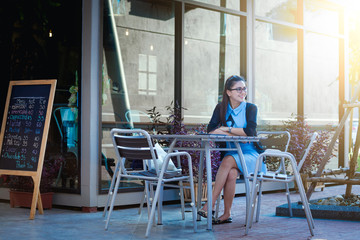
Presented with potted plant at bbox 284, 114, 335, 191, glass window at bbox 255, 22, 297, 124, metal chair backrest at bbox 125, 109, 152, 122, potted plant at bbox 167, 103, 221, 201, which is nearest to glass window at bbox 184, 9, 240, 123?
potted plant at bbox 167, 103, 221, 201

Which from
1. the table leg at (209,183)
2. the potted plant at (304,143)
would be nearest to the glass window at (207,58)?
the potted plant at (304,143)

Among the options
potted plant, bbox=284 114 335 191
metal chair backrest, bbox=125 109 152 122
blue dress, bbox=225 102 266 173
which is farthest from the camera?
potted plant, bbox=284 114 335 191

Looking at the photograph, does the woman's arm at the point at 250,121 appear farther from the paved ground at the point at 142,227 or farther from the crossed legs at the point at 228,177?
the paved ground at the point at 142,227

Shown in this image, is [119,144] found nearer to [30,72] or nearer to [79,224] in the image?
[79,224]

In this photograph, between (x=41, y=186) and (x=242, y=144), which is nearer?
(x=242, y=144)

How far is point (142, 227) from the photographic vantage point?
5.24 meters

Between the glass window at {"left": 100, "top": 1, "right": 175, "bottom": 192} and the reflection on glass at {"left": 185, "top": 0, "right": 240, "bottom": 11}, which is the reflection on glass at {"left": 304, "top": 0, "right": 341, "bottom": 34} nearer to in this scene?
the reflection on glass at {"left": 185, "top": 0, "right": 240, "bottom": 11}

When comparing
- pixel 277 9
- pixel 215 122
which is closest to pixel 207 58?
pixel 277 9

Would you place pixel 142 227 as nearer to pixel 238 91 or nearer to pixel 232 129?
pixel 232 129

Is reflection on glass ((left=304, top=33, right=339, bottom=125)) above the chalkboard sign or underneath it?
above

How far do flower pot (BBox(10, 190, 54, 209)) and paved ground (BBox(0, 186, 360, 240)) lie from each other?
11cm

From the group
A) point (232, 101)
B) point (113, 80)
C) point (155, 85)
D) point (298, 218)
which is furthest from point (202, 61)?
point (298, 218)

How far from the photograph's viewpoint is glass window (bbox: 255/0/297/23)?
332 inches

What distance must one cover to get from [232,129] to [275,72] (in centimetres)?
341
